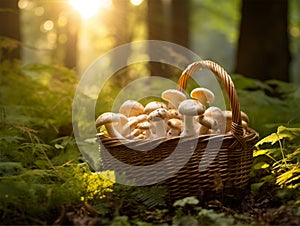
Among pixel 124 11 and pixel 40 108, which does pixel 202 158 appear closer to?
pixel 40 108

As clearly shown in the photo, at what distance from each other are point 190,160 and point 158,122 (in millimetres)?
368

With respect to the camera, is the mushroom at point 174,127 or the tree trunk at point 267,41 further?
the tree trunk at point 267,41

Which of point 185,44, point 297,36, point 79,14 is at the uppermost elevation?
point 79,14

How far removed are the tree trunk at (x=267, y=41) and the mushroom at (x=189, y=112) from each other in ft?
13.2

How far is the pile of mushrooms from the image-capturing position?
9.75 feet

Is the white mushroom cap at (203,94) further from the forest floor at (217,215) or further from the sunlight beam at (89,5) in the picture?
the sunlight beam at (89,5)

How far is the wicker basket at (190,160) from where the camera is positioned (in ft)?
9.35

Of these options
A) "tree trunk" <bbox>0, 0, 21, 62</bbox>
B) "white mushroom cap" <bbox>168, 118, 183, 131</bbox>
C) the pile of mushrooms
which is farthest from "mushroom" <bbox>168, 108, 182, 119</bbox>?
"tree trunk" <bbox>0, 0, 21, 62</bbox>

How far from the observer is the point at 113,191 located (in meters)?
2.99

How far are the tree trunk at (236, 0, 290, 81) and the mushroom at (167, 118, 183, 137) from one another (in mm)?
3962

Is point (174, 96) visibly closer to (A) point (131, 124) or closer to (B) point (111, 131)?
(A) point (131, 124)

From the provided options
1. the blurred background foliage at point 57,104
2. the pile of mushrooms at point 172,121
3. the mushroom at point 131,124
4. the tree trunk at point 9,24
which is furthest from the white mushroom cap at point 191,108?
the tree trunk at point 9,24

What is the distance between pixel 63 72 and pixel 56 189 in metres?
3.00

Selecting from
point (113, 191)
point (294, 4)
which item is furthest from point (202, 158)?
point (294, 4)
